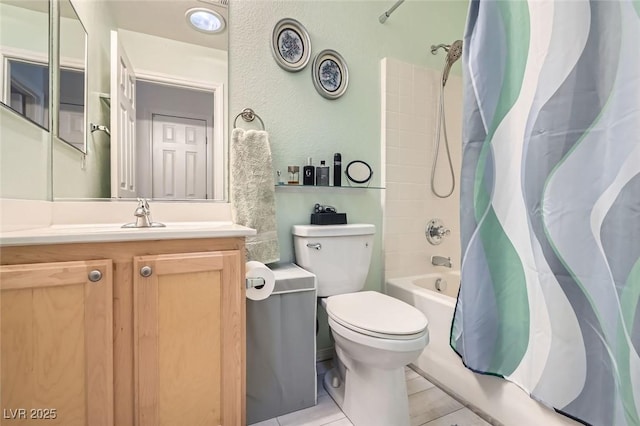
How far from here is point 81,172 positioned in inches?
49.4

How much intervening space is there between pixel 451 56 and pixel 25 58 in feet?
7.13

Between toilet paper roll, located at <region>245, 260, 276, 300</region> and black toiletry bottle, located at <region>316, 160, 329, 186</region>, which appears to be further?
black toiletry bottle, located at <region>316, 160, 329, 186</region>

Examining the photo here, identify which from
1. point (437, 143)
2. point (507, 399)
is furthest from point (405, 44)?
point (507, 399)

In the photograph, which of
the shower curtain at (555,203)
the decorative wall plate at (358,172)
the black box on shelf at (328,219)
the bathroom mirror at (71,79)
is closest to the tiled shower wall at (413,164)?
the decorative wall plate at (358,172)

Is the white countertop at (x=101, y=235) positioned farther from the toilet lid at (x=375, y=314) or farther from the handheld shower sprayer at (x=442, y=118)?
the handheld shower sprayer at (x=442, y=118)

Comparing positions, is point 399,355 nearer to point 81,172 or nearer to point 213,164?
point 213,164

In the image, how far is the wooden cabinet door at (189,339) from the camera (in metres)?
0.89

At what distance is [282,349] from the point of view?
1.26 meters

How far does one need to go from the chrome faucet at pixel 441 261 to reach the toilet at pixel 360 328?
0.68m

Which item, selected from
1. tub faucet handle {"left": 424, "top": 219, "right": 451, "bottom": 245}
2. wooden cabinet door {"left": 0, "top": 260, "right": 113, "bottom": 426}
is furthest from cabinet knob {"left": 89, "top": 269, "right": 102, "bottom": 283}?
tub faucet handle {"left": 424, "top": 219, "right": 451, "bottom": 245}

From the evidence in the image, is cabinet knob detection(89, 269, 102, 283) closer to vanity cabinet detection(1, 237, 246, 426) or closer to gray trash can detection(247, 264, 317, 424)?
vanity cabinet detection(1, 237, 246, 426)

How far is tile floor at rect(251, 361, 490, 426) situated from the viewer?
4.00 ft

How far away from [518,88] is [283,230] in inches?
48.8

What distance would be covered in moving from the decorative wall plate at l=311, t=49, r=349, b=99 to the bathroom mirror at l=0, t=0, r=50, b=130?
3.90 feet
